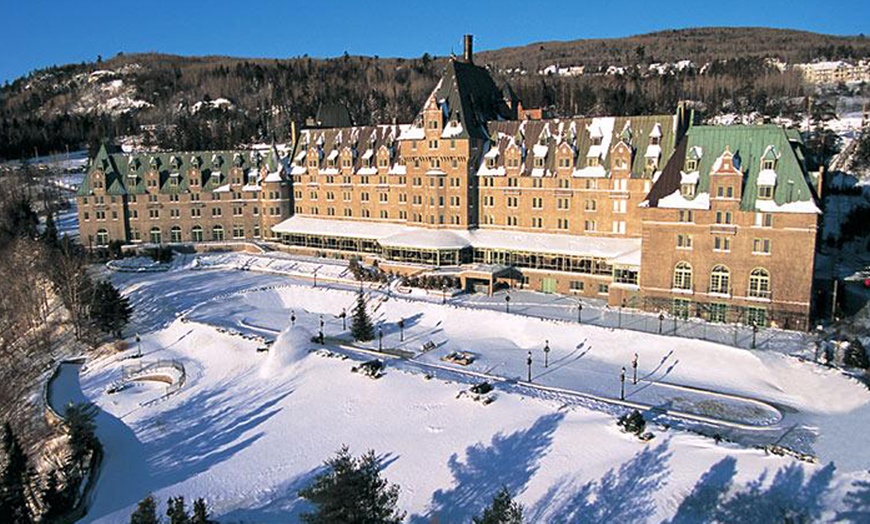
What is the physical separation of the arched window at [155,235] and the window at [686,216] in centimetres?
6008

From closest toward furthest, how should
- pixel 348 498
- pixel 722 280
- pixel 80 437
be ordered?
pixel 348 498 < pixel 80 437 < pixel 722 280

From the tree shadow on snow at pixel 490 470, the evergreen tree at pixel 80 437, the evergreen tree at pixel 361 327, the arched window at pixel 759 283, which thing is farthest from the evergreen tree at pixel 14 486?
the arched window at pixel 759 283

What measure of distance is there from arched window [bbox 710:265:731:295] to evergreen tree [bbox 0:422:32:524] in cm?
4353

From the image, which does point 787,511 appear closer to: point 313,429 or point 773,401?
point 773,401

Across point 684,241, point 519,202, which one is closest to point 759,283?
point 684,241

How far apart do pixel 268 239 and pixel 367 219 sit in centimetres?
1403

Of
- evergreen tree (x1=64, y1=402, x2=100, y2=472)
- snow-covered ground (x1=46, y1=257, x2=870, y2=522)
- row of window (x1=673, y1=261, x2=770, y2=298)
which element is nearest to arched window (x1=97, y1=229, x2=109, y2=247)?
snow-covered ground (x1=46, y1=257, x2=870, y2=522)

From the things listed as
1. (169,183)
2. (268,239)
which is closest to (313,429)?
(268,239)

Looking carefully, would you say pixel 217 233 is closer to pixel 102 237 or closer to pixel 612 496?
pixel 102 237

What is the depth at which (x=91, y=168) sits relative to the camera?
75.3 meters

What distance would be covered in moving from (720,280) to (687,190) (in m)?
6.97

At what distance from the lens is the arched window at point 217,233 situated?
7738 cm

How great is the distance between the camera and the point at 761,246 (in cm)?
4344

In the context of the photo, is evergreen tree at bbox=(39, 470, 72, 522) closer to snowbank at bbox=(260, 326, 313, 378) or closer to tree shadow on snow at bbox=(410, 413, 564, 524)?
snowbank at bbox=(260, 326, 313, 378)
